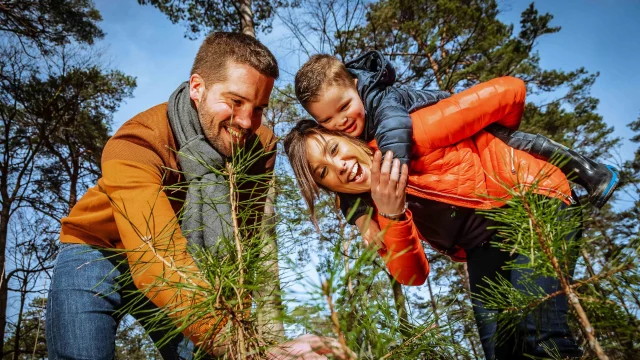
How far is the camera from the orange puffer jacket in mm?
1495

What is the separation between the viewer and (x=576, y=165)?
164 centimetres

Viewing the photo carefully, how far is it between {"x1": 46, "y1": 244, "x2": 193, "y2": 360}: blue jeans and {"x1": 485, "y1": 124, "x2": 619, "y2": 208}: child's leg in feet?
5.83

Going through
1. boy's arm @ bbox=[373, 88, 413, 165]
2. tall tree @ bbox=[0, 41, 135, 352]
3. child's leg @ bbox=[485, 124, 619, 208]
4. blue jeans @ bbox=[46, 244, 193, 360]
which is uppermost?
tall tree @ bbox=[0, 41, 135, 352]

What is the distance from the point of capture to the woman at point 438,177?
1490 mm

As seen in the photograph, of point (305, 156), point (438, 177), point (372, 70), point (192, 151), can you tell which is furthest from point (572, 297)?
point (372, 70)

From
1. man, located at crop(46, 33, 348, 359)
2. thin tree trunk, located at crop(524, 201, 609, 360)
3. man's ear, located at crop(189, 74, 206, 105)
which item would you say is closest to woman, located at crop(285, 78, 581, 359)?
man, located at crop(46, 33, 348, 359)

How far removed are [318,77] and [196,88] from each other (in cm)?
76

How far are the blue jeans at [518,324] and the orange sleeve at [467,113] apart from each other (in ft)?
1.75

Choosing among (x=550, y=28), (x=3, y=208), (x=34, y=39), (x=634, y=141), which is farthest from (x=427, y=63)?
(x=634, y=141)

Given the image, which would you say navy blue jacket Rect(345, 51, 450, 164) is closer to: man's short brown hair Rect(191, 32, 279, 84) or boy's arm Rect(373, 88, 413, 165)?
boy's arm Rect(373, 88, 413, 165)

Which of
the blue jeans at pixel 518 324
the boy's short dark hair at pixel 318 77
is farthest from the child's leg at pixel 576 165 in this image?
the boy's short dark hair at pixel 318 77

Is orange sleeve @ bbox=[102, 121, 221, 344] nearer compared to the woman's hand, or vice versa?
orange sleeve @ bbox=[102, 121, 221, 344]

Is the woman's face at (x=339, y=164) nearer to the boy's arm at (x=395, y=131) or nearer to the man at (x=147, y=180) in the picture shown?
the boy's arm at (x=395, y=131)

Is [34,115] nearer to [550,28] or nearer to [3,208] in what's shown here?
[3,208]
